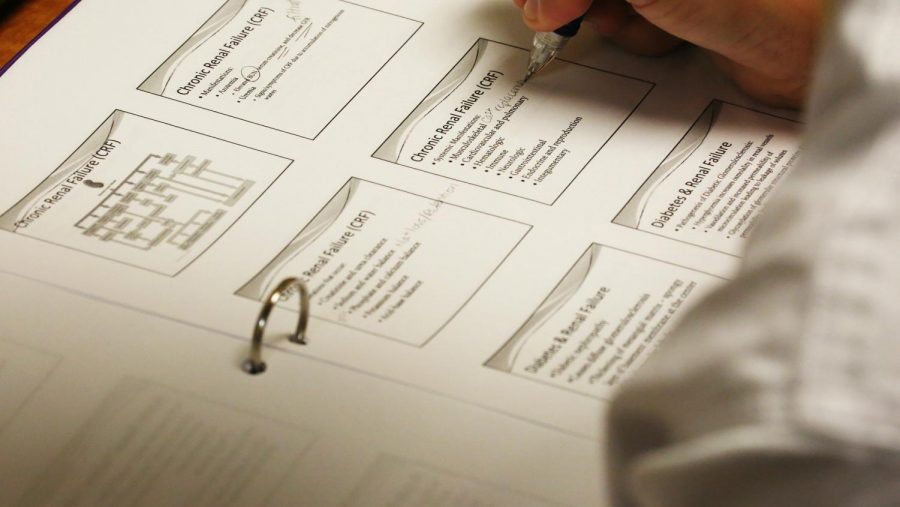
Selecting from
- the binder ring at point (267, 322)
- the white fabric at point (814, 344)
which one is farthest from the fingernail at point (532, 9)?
the white fabric at point (814, 344)

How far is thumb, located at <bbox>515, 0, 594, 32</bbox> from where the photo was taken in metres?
0.58

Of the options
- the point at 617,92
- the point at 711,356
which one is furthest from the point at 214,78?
the point at 711,356

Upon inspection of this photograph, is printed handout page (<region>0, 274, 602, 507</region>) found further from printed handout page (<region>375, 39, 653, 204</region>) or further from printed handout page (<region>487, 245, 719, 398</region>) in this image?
printed handout page (<region>375, 39, 653, 204</region>)

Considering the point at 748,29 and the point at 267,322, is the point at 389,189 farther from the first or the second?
the point at 748,29

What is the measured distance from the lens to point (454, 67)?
61cm

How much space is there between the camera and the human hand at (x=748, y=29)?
1.87ft

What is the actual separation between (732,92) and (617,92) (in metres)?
0.06

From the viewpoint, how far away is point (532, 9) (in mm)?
588

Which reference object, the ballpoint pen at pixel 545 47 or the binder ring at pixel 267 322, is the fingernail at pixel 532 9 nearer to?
the ballpoint pen at pixel 545 47

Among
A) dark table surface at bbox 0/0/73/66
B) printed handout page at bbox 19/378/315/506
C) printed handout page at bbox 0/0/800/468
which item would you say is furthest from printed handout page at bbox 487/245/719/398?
dark table surface at bbox 0/0/73/66

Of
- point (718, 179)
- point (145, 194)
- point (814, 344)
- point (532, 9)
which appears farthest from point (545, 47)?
point (814, 344)

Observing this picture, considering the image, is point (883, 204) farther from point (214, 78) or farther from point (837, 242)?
point (214, 78)

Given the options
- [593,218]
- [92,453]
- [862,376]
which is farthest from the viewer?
[593,218]

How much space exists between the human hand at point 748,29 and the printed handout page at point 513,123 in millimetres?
34
